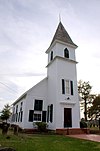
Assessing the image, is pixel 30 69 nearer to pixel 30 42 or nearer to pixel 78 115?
pixel 30 42

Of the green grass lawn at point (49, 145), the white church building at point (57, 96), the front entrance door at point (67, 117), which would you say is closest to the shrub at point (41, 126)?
the white church building at point (57, 96)

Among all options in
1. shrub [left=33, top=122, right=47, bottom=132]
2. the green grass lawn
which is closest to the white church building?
shrub [left=33, top=122, right=47, bottom=132]

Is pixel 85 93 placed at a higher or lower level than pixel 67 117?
higher

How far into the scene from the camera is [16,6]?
9711 mm

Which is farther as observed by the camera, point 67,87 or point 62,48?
point 62,48

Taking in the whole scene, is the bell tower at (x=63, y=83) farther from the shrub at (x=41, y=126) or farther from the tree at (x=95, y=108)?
the tree at (x=95, y=108)

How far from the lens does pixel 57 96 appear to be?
14.5 m

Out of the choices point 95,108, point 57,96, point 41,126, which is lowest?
point 41,126

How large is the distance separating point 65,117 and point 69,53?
7.36 m

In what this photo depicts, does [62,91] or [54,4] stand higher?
[54,4]

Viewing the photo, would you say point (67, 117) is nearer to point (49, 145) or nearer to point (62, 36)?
point (49, 145)

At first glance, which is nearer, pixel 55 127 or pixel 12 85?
pixel 55 127

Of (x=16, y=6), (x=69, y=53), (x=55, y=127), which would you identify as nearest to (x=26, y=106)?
(x=55, y=127)

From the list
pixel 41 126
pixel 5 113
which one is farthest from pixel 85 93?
pixel 5 113
